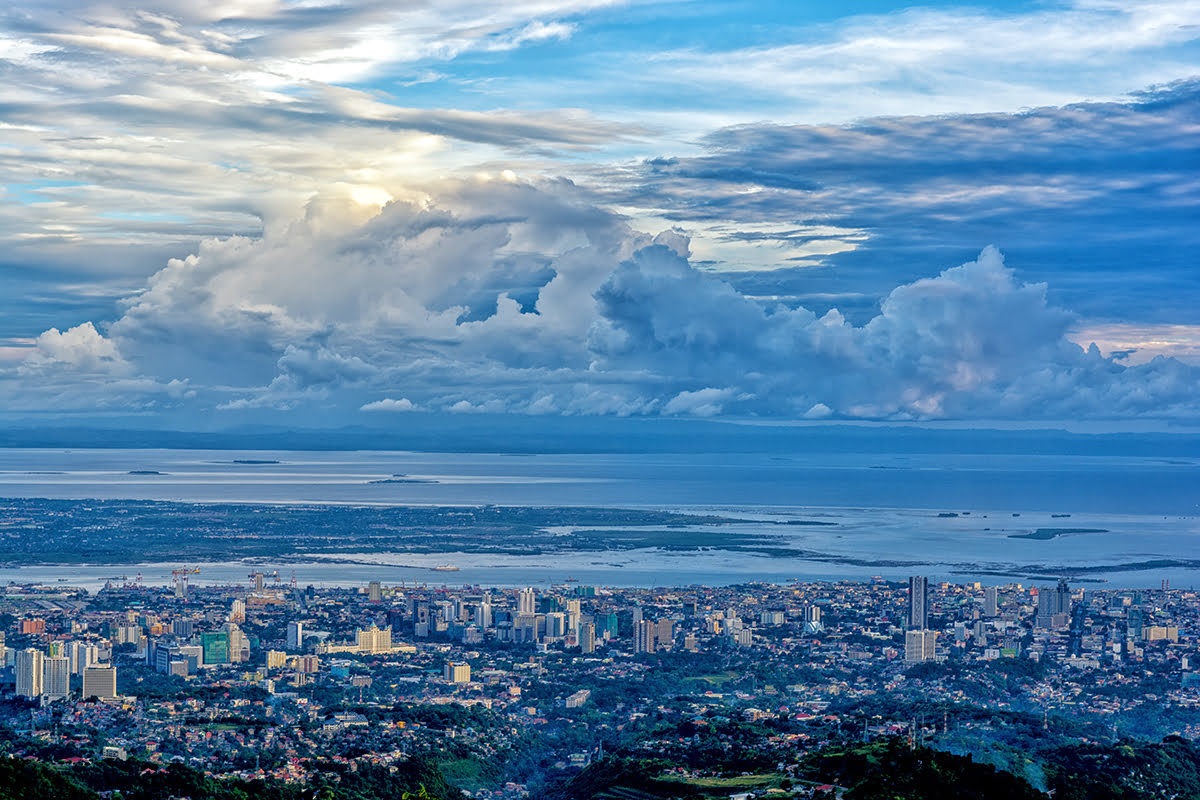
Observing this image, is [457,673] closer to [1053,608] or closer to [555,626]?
[555,626]

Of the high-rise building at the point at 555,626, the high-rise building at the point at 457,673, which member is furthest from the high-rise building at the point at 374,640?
the high-rise building at the point at 555,626

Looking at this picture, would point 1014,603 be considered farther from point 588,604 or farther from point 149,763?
point 149,763

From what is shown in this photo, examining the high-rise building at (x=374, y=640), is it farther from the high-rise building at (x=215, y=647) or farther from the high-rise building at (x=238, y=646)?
the high-rise building at (x=215, y=647)

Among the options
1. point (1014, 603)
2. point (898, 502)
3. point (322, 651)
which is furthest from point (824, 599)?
point (898, 502)

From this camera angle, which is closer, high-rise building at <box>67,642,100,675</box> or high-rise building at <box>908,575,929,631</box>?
high-rise building at <box>67,642,100,675</box>

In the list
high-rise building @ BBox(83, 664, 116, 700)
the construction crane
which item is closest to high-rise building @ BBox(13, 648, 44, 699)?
high-rise building @ BBox(83, 664, 116, 700)

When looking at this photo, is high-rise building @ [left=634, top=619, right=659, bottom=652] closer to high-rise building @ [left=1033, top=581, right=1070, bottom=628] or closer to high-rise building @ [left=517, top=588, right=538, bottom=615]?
high-rise building @ [left=517, top=588, right=538, bottom=615]

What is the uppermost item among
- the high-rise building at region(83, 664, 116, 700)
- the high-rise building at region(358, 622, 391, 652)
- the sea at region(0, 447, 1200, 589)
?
the high-rise building at region(83, 664, 116, 700)
